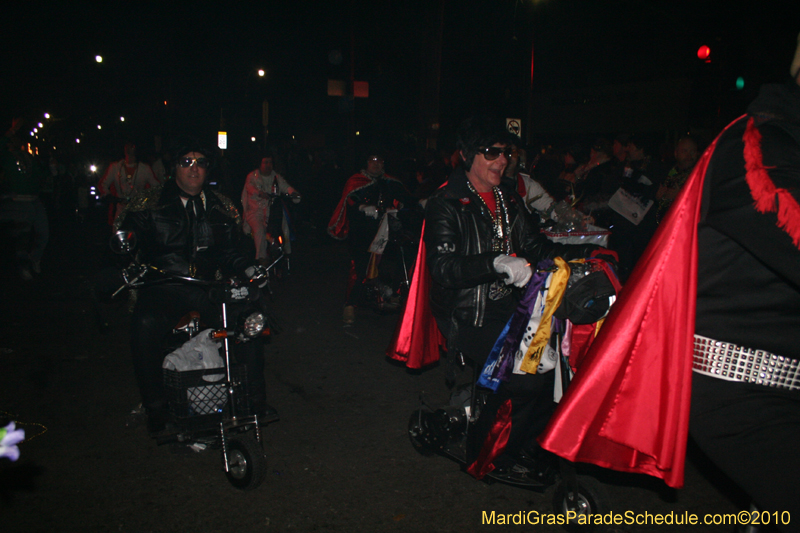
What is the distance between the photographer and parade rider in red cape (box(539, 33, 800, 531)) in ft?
5.29

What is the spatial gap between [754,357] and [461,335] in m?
1.73

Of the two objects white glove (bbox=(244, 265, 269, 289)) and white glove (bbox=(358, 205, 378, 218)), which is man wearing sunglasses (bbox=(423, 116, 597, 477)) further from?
white glove (bbox=(358, 205, 378, 218))

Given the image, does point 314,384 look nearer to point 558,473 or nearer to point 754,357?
point 558,473

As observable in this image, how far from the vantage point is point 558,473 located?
3.17 meters

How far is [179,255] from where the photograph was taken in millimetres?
4203

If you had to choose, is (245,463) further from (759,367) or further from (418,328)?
(759,367)

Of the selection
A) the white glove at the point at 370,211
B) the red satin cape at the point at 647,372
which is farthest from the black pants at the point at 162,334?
the white glove at the point at 370,211

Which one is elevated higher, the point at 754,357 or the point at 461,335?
the point at 754,357

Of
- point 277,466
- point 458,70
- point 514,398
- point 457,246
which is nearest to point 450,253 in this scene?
point 457,246

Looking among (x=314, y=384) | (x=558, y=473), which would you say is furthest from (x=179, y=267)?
(x=558, y=473)

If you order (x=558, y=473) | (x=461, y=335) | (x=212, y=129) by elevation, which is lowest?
(x=558, y=473)

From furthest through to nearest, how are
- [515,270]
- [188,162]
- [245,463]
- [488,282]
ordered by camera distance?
[188,162] → [245,463] → [488,282] → [515,270]

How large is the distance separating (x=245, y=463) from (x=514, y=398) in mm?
1714

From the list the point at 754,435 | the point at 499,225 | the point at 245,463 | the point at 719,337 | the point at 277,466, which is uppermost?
the point at 499,225
